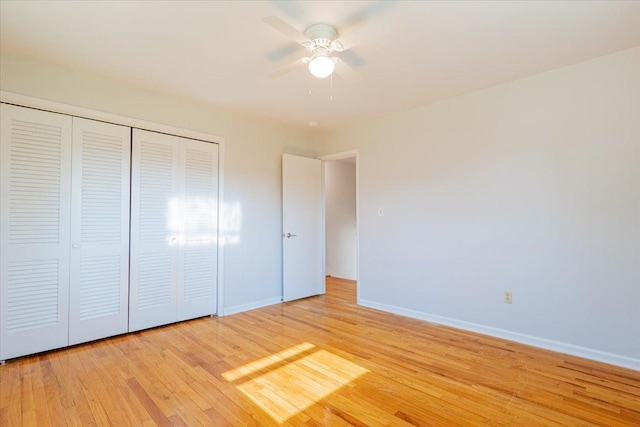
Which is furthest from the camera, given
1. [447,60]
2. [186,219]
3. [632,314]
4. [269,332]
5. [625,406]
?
[186,219]

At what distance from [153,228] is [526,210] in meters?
3.64

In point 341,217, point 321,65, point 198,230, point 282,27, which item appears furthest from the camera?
point 341,217

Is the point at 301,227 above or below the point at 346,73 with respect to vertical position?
below

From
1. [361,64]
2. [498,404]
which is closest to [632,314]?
[498,404]

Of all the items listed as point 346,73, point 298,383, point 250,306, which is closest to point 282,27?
point 346,73

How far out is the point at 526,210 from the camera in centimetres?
291

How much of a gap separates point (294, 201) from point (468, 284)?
2.42 m

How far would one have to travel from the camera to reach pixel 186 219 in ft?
11.5

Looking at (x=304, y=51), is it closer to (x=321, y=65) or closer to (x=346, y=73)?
(x=346, y=73)

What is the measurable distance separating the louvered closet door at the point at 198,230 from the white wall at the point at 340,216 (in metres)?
2.86

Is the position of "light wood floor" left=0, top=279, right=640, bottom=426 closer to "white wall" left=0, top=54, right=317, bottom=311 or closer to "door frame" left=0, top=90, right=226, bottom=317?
"door frame" left=0, top=90, right=226, bottom=317

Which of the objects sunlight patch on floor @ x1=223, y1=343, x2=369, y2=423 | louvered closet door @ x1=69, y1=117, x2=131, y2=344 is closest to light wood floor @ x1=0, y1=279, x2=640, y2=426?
sunlight patch on floor @ x1=223, y1=343, x2=369, y2=423

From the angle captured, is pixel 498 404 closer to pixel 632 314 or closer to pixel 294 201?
pixel 632 314

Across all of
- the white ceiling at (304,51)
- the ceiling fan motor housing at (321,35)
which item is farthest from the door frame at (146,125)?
the ceiling fan motor housing at (321,35)
